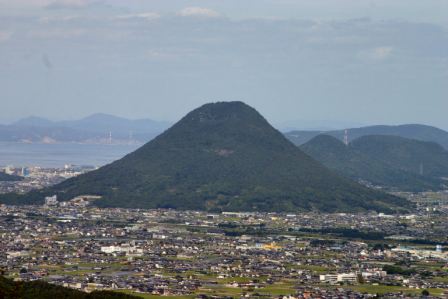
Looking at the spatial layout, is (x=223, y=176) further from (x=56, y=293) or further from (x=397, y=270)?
(x=56, y=293)

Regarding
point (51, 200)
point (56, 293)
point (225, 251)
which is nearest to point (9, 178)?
point (51, 200)

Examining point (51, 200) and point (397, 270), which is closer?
point (397, 270)

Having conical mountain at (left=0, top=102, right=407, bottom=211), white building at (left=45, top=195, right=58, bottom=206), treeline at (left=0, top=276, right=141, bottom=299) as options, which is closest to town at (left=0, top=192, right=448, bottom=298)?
white building at (left=45, top=195, right=58, bottom=206)

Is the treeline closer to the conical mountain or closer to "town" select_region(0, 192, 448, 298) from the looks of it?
"town" select_region(0, 192, 448, 298)

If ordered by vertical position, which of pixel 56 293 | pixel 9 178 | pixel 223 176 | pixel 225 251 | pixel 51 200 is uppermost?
pixel 223 176

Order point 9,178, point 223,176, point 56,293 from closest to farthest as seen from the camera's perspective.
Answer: point 56,293
point 223,176
point 9,178

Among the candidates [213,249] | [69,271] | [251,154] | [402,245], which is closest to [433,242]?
[402,245]

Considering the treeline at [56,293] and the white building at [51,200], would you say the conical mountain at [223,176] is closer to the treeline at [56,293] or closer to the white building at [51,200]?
the white building at [51,200]

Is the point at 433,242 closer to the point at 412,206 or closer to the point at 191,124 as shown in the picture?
the point at 412,206
